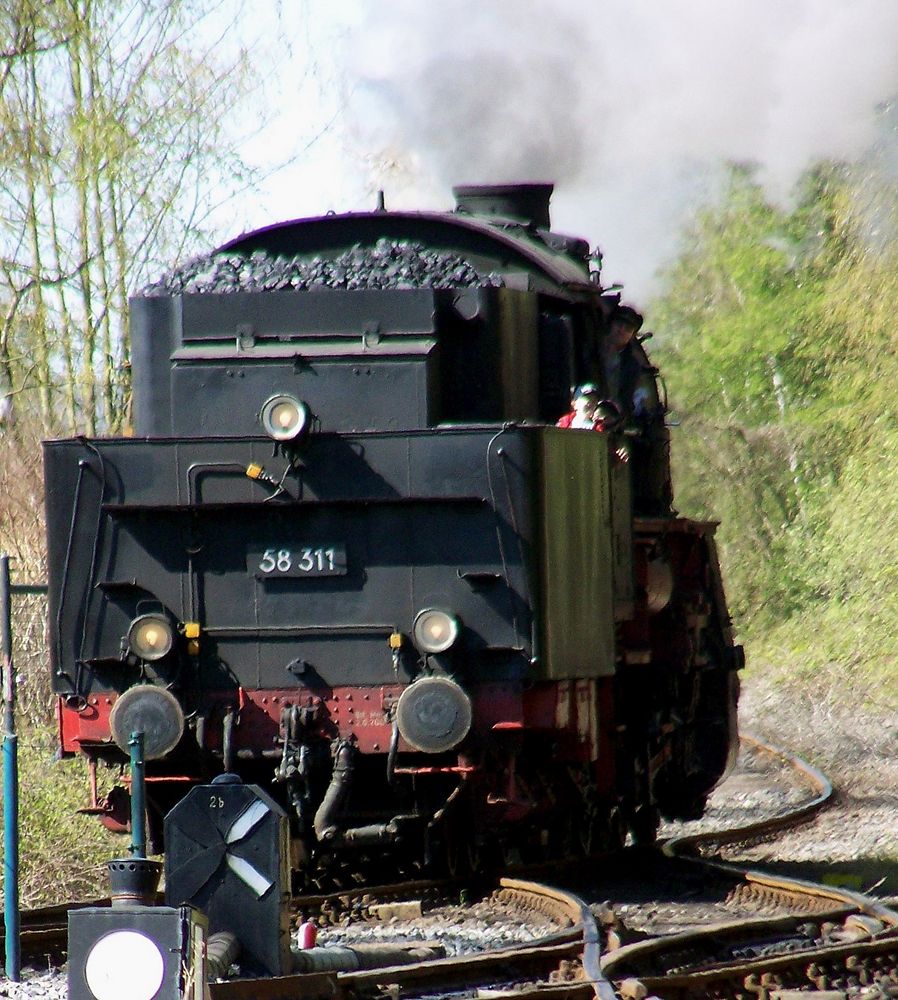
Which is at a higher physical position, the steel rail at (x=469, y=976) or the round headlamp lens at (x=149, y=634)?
the round headlamp lens at (x=149, y=634)

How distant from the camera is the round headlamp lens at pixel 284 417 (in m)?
8.77

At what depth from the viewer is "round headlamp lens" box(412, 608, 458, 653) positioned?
28.6ft

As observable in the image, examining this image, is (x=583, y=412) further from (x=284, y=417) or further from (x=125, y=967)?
(x=125, y=967)

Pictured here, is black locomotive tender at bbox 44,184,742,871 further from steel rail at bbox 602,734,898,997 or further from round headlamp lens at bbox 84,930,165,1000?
round headlamp lens at bbox 84,930,165,1000

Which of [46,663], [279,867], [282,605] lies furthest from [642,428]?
[279,867]

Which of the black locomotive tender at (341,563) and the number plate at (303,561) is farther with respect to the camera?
the number plate at (303,561)

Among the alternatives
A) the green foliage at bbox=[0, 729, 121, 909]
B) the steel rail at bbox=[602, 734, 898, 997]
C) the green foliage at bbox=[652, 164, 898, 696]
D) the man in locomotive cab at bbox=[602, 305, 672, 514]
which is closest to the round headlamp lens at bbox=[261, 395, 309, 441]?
the man in locomotive cab at bbox=[602, 305, 672, 514]

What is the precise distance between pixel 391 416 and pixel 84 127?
6.54 m

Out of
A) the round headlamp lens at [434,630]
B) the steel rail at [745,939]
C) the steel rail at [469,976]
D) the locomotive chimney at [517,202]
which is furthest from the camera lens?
the locomotive chimney at [517,202]

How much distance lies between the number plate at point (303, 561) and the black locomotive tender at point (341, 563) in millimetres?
12

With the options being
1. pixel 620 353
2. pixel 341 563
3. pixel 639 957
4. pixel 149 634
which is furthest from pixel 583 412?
pixel 639 957

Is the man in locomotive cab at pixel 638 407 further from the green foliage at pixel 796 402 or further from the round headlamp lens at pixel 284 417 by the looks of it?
the green foliage at pixel 796 402

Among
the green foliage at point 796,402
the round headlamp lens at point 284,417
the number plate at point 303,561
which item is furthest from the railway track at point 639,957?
the green foliage at point 796,402

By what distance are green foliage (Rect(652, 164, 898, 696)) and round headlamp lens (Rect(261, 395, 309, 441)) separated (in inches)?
282
